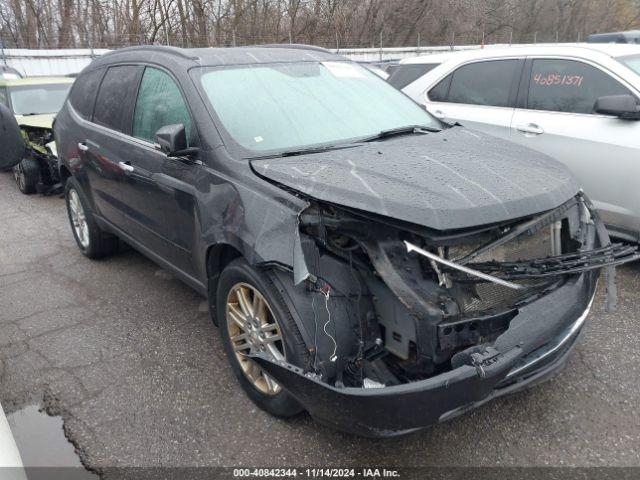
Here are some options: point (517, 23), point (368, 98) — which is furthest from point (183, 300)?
point (517, 23)

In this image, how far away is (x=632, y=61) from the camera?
4570 millimetres

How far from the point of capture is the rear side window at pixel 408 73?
19.3ft

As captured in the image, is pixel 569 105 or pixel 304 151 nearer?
pixel 304 151

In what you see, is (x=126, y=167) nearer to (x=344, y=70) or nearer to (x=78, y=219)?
(x=344, y=70)

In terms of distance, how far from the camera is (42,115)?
27.5 feet

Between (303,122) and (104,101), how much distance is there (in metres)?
1.98

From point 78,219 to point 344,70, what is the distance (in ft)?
10.2

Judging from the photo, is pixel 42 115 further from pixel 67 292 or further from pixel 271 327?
pixel 271 327

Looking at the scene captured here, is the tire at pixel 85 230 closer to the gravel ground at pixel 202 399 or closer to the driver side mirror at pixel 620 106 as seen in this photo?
the gravel ground at pixel 202 399

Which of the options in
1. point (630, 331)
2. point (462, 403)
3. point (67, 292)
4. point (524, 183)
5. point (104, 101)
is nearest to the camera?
point (462, 403)

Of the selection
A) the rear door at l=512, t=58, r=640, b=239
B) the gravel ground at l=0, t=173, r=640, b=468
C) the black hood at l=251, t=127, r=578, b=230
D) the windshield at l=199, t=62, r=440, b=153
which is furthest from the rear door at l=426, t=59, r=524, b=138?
the black hood at l=251, t=127, r=578, b=230

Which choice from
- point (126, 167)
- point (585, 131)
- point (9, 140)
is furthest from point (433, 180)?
point (585, 131)

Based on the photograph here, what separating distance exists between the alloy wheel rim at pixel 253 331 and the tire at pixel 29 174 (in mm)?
6195

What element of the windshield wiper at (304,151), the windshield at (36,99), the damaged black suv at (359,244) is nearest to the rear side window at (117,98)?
the damaged black suv at (359,244)
